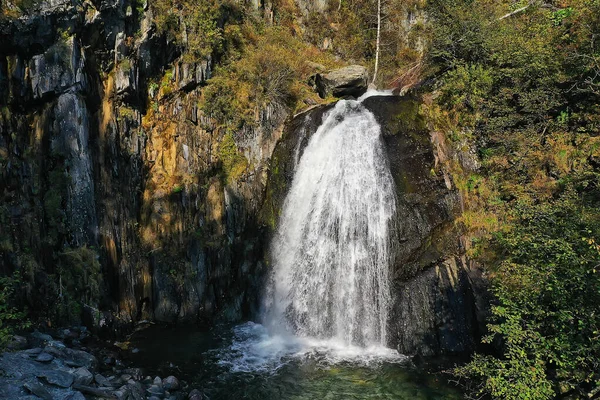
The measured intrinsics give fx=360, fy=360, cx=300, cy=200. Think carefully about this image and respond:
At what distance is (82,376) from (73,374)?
20 cm

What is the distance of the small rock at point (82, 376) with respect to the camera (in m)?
8.29

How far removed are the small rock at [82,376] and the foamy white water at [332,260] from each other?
452 centimetres

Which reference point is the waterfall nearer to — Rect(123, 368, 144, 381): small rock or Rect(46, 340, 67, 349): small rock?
Rect(123, 368, 144, 381): small rock

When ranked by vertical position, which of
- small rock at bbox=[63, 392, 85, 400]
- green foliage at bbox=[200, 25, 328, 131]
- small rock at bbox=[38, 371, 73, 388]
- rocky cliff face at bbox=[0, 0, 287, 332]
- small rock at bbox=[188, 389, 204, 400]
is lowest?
small rock at bbox=[188, 389, 204, 400]

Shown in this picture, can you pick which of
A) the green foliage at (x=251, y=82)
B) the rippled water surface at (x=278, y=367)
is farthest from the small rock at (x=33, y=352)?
the green foliage at (x=251, y=82)

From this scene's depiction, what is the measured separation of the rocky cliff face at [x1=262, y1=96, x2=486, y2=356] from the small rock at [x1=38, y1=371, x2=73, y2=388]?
941 cm

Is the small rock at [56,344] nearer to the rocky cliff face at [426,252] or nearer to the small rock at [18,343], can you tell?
the small rock at [18,343]

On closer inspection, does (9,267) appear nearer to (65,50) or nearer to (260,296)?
(65,50)

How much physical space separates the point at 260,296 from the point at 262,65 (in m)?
11.7

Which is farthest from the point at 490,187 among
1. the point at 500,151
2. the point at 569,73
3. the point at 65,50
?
the point at 65,50

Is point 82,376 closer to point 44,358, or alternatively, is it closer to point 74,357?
point 44,358

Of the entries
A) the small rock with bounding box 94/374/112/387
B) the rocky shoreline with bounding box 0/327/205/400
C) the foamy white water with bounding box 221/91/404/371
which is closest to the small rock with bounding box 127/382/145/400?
the rocky shoreline with bounding box 0/327/205/400

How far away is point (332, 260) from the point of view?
1444cm

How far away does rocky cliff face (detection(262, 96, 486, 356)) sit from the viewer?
12453mm
